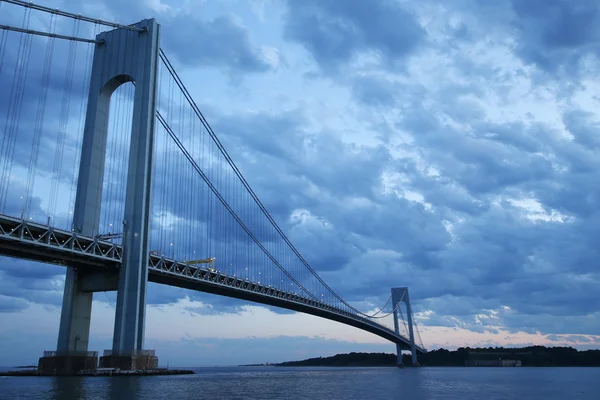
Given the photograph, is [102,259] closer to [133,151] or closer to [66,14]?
[133,151]

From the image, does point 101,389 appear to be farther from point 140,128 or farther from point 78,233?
point 140,128

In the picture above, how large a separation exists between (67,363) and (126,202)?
11.2 metres

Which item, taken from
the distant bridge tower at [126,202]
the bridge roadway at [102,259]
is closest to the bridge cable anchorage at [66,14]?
the distant bridge tower at [126,202]

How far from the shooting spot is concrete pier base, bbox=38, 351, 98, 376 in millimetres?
37219

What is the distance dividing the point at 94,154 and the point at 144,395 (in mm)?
21821

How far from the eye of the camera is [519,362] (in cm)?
15812

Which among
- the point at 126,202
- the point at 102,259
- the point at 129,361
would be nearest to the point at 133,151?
the point at 126,202

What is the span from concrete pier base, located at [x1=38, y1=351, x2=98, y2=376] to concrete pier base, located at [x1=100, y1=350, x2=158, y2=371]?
1.31 meters

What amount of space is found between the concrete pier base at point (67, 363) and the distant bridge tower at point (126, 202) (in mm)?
66

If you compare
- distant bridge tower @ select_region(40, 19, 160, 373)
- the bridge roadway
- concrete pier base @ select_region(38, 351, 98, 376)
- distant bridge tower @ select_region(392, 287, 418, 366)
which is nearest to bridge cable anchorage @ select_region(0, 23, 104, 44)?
distant bridge tower @ select_region(40, 19, 160, 373)

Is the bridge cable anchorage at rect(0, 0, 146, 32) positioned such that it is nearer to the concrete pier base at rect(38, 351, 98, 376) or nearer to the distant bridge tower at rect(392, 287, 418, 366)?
the concrete pier base at rect(38, 351, 98, 376)

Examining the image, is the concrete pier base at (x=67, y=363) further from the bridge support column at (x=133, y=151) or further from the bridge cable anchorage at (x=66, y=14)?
the bridge cable anchorage at (x=66, y=14)

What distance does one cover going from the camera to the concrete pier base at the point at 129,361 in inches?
1420

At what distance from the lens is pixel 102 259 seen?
3653 cm
